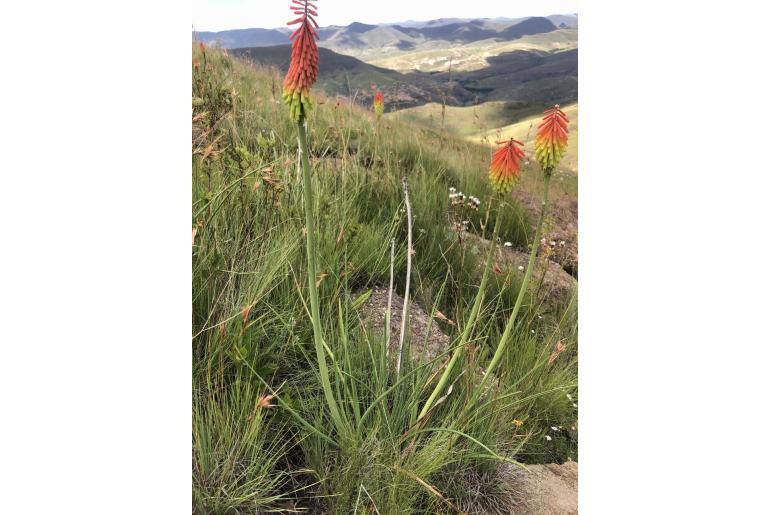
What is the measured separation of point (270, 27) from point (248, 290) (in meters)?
0.72

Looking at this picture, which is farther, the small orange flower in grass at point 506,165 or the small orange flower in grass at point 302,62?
the small orange flower in grass at point 506,165

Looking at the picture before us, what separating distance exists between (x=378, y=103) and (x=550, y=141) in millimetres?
638

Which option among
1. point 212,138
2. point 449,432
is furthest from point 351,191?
point 449,432

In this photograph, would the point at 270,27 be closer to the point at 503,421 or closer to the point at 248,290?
the point at 248,290

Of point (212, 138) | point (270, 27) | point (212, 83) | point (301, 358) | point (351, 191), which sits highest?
point (270, 27)

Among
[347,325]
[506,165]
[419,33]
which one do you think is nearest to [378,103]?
[419,33]

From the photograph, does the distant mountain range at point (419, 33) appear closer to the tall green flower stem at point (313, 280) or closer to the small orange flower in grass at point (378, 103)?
the small orange flower in grass at point (378, 103)

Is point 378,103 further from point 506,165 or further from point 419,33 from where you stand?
point 506,165

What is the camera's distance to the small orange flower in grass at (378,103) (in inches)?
78.4

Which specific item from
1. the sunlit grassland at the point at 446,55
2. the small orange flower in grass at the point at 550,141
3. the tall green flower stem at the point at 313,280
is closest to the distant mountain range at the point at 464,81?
the sunlit grassland at the point at 446,55

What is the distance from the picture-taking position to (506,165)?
161 centimetres

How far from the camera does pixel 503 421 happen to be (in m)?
1.70

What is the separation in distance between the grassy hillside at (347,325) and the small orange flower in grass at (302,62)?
0.32m
